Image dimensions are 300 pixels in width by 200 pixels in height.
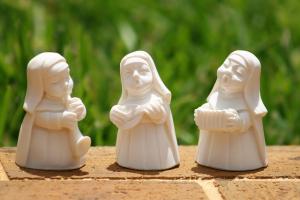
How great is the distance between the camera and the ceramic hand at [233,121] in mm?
2885

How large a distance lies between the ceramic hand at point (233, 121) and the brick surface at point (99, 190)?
28 centimetres

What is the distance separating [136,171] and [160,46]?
83.5 inches

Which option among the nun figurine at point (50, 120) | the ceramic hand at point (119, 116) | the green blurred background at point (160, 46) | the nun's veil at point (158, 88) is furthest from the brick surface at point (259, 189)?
the green blurred background at point (160, 46)

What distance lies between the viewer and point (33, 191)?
2654mm

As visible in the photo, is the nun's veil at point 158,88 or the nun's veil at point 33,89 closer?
the nun's veil at point 33,89

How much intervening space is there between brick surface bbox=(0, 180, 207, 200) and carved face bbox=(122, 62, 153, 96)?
0.38 metres

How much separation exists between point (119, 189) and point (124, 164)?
282 mm

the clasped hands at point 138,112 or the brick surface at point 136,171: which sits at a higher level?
the clasped hands at point 138,112

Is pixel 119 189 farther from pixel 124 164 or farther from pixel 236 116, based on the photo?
pixel 236 116

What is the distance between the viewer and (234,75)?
9.57 feet

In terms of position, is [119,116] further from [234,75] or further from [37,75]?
[234,75]

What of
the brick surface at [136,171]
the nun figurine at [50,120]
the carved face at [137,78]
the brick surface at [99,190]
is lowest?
the brick surface at [99,190]

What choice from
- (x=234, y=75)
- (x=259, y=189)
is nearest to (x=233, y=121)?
(x=234, y=75)

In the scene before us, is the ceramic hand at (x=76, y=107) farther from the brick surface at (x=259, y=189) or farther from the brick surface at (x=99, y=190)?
the brick surface at (x=259, y=189)
